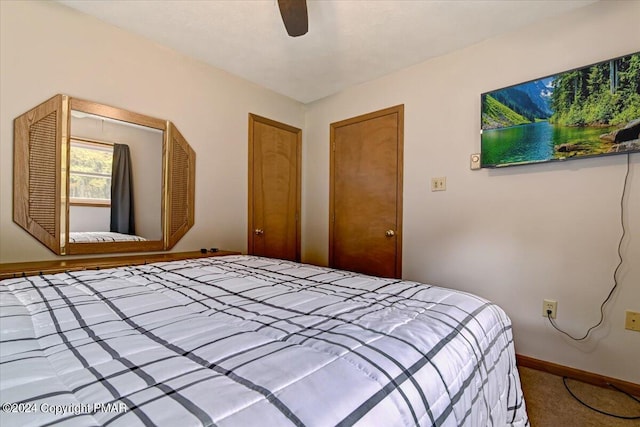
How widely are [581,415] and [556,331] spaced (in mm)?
549

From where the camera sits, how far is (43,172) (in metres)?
1.88

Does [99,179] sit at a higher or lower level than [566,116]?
lower

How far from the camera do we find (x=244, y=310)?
3.10 feet

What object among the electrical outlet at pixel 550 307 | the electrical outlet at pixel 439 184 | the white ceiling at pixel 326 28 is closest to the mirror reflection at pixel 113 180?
the white ceiling at pixel 326 28

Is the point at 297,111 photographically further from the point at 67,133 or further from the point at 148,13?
the point at 67,133

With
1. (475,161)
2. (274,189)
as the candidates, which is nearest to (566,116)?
(475,161)

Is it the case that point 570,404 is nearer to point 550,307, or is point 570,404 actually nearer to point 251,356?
point 550,307

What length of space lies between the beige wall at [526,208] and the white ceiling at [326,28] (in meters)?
0.18

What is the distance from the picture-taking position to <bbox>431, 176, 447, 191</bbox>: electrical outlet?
8.16 ft

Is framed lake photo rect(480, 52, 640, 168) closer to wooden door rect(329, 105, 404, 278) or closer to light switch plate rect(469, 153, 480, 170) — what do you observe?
light switch plate rect(469, 153, 480, 170)

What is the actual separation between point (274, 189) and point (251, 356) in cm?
275

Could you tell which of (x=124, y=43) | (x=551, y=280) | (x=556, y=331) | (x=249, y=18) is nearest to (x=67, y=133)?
(x=124, y=43)

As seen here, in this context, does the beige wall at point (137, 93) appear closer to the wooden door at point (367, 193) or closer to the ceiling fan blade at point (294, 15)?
the wooden door at point (367, 193)

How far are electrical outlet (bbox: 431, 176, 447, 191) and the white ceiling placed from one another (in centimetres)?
105
